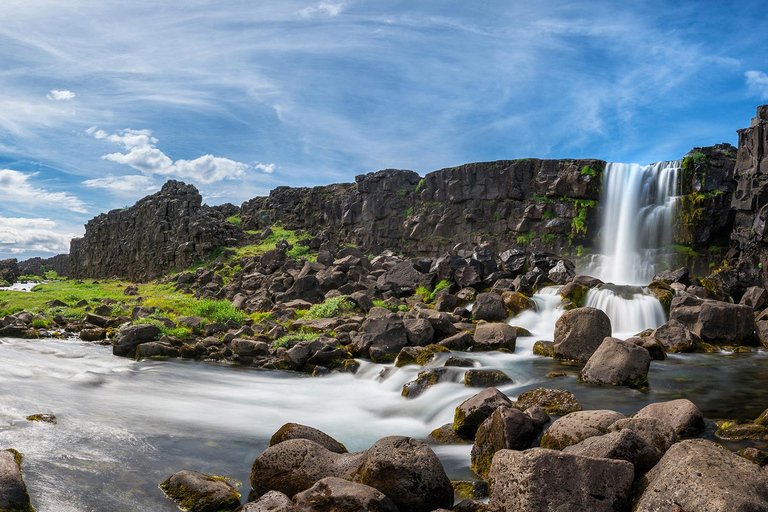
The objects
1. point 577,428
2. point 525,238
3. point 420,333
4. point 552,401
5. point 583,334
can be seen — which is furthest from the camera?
point 525,238

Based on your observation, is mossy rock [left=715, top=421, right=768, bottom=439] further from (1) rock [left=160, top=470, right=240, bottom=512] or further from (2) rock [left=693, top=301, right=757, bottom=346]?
(2) rock [left=693, top=301, right=757, bottom=346]

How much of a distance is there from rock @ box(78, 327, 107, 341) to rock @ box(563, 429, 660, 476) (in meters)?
18.9

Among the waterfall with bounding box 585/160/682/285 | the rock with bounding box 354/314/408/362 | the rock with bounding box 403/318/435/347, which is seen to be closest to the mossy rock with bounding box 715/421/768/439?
the rock with bounding box 354/314/408/362

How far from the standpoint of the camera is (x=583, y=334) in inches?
563

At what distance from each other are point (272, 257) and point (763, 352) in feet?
88.0

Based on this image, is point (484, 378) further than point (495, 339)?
No

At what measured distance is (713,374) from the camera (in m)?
13.0

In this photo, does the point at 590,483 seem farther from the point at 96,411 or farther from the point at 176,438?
the point at 96,411

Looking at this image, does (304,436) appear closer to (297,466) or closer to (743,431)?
(297,466)

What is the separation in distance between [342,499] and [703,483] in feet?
11.6

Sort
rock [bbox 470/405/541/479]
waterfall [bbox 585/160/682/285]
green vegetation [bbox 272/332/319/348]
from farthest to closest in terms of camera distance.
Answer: waterfall [bbox 585/160/682/285], green vegetation [bbox 272/332/319/348], rock [bbox 470/405/541/479]

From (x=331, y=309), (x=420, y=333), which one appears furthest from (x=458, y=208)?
(x=420, y=333)

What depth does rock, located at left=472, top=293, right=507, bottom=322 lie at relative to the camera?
2094 centimetres

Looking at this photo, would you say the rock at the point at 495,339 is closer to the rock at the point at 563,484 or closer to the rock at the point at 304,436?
the rock at the point at 304,436
